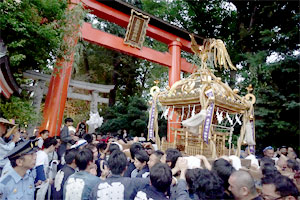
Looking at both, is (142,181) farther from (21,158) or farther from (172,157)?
(21,158)

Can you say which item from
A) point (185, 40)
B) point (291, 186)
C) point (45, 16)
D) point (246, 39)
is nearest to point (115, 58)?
point (185, 40)

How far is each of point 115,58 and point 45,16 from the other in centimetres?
1002

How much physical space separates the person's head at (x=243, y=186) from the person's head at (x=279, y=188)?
287 mm

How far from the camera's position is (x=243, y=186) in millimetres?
1937

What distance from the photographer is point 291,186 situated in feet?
6.78

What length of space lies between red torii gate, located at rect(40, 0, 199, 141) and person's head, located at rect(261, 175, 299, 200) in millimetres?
6811

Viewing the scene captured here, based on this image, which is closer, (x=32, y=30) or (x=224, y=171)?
(x=224, y=171)

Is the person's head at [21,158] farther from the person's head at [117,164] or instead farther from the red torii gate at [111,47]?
the red torii gate at [111,47]

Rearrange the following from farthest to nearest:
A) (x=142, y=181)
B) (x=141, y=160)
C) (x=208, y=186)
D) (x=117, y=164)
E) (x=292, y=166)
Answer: (x=292, y=166) < (x=141, y=160) < (x=117, y=164) < (x=142, y=181) < (x=208, y=186)

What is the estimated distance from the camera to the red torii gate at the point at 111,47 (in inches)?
324

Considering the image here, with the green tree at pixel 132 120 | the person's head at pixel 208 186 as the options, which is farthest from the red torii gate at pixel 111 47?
the person's head at pixel 208 186

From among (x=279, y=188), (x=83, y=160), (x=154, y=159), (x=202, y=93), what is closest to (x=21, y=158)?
(x=83, y=160)

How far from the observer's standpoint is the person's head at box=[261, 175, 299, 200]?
2.07 metres

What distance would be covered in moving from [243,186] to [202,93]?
15.1 feet
